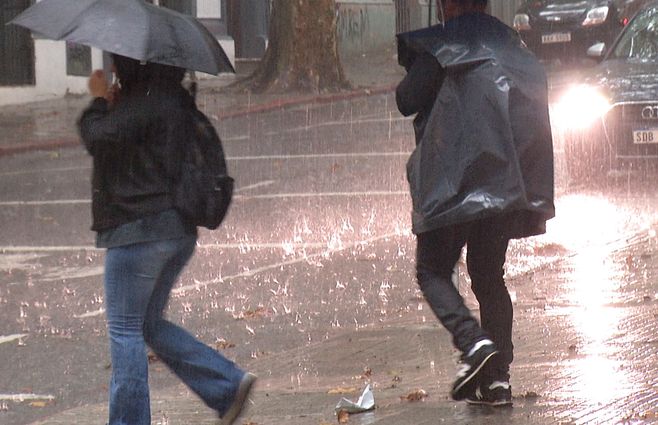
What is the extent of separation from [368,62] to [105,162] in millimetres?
25791

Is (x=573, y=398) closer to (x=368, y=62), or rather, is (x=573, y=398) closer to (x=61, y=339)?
(x=61, y=339)

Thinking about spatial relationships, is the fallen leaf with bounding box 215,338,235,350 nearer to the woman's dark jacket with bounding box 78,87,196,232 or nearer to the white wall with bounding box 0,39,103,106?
the woman's dark jacket with bounding box 78,87,196,232

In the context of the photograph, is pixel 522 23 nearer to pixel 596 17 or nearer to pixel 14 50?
pixel 596 17

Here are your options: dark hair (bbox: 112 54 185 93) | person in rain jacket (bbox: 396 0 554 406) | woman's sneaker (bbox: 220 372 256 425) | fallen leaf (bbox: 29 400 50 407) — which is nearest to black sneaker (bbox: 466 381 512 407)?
person in rain jacket (bbox: 396 0 554 406)

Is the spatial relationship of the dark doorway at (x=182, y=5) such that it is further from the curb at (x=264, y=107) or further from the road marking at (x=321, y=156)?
the road marking at (x=321, y=156)

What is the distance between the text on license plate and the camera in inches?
507

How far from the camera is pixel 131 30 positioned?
5.30 m

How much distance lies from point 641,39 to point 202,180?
9.66m

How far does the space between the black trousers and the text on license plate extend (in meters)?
7.17

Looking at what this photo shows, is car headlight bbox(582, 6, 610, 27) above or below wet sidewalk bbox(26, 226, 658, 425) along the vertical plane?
below

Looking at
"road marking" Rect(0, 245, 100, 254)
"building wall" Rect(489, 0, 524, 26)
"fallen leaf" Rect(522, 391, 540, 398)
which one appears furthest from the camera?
"building wall" Rect(489, 0, 524, 26)

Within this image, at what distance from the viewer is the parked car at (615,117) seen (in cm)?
1297

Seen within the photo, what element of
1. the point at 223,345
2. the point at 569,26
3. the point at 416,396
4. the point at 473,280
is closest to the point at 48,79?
the point at 569,26

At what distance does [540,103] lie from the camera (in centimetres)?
582
